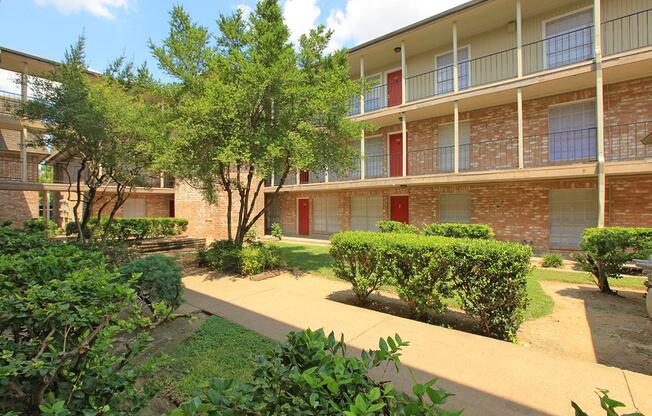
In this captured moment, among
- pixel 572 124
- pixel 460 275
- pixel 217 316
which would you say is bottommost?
pixel 217 316

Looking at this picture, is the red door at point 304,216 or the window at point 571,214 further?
the red door at point 304,216

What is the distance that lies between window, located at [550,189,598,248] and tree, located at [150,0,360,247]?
30.3ft

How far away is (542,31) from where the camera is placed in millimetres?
13188

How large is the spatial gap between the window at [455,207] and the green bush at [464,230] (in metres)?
2.11

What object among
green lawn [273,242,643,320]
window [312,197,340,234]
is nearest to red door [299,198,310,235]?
window [312,197,340,234]

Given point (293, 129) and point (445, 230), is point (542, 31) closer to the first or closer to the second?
point (445, 230)

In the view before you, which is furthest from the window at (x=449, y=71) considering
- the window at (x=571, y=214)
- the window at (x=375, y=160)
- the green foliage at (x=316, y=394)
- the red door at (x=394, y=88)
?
the green foliage at (x=316, y=394)

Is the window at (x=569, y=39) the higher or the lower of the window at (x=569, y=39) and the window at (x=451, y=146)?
the higher

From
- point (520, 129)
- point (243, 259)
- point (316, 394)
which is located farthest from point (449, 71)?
point (316, 394)

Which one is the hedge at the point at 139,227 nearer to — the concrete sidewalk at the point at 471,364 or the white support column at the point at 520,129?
the concrete sidewalk at the point at 471,364

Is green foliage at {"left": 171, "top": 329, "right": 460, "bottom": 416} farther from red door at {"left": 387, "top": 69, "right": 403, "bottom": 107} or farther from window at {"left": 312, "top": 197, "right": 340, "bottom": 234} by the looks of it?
window at {"left": 312, "top": 197, "right": 340, "bottom": 234}

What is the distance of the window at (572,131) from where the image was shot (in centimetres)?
1226

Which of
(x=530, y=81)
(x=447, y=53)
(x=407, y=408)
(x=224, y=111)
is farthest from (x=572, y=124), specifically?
(x=407, y=408)

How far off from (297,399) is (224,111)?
308 inches
